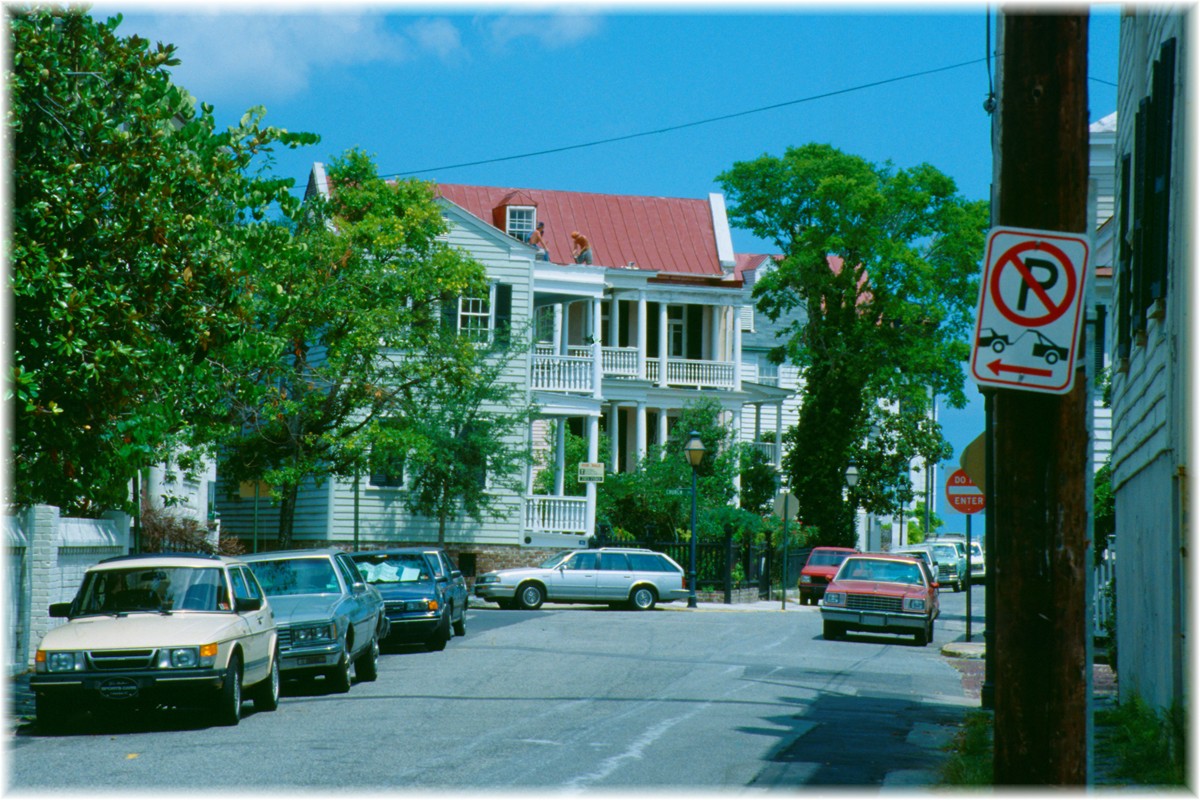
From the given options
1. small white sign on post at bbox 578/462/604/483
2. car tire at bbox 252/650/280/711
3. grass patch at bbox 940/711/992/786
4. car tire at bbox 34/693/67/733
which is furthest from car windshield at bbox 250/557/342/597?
small white sign on post at bbox 578/462/604/483

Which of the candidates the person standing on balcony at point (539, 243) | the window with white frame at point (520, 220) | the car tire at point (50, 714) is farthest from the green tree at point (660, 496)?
the car tire at point (50, 714)

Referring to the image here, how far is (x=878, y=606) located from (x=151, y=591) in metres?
15.3

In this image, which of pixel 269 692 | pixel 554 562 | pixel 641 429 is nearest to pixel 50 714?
pixel 269 692

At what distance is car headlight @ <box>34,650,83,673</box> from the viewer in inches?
506

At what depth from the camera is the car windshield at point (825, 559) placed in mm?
40844

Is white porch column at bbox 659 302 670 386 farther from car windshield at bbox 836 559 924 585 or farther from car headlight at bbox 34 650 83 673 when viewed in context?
car headlight at bbox 34 650 83 673

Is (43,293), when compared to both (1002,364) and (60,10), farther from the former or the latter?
(1002,364)

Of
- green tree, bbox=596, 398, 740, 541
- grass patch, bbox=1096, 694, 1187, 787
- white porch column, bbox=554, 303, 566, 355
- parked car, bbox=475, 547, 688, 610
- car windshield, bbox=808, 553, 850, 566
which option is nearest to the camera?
grass patch, bbox=1096, 694, 1187, 787

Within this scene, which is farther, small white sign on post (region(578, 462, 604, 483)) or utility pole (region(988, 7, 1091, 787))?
small white sign on post (region(578, 462, 604, 483))

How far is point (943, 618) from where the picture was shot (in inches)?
1463

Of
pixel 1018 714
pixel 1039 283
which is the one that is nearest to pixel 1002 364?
pixel 1039 283

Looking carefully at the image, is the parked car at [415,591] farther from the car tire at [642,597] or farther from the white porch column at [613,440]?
the white porch column at [613,440]

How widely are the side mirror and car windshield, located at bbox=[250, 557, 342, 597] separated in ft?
9.16

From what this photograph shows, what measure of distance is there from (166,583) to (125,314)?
2.56 metres
